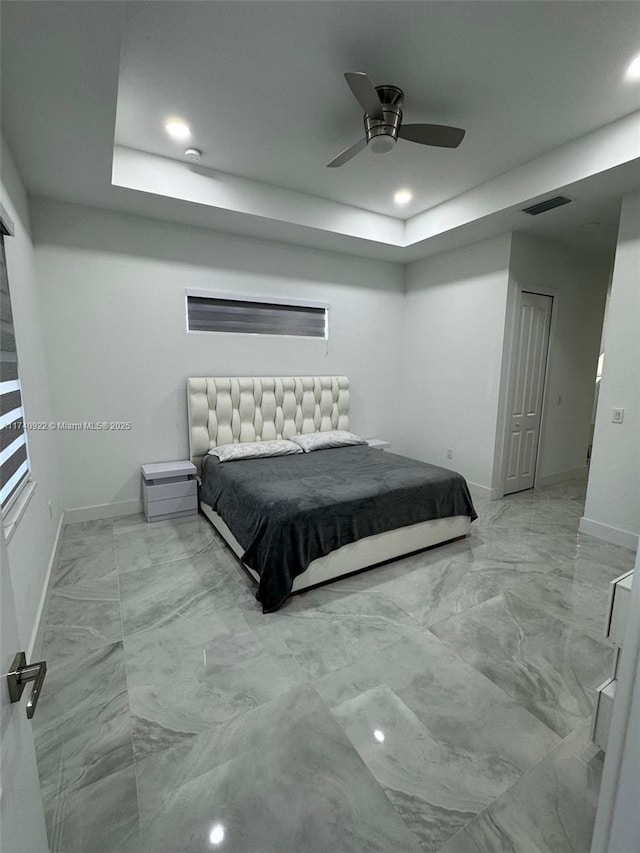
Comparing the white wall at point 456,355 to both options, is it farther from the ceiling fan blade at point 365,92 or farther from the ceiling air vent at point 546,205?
the ceiling fan blade at point 365,92

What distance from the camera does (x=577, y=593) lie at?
257 centimetres

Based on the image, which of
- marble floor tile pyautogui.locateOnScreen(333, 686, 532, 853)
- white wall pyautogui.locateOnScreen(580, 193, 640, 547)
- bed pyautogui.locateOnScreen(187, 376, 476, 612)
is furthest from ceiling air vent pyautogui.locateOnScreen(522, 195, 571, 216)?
marble floor tile pyautogui.locateOnScreen(333, 686, 532, 853)

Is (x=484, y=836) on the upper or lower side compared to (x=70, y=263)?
lower

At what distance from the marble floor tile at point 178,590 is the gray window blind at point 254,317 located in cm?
228

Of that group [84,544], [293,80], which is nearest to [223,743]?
[84,544]

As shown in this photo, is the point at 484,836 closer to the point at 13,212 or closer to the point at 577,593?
the point at 577,593

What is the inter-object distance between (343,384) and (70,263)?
9.47 ft

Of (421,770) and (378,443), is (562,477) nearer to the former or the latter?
(378,443)

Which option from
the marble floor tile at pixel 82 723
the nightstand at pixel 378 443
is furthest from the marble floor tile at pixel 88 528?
the nightstand at pixel 378 443

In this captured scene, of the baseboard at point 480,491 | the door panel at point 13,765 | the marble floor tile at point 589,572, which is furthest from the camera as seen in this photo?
the baseboard at point 480,491

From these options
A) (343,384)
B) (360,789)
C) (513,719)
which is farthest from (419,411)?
(360,789)

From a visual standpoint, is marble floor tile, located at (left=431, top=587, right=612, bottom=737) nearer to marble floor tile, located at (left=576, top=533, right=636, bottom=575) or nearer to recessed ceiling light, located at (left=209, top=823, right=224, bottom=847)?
marble floor tile, located at (left=576, top=533, right=636, bottom=575)

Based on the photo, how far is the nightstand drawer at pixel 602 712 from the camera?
1.44 m

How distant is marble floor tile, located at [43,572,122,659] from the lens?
6.67 feet
